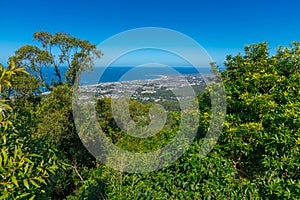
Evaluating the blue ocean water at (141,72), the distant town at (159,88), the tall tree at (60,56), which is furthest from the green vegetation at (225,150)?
the tall tree at (60,56)

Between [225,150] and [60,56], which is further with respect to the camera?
[60,56]

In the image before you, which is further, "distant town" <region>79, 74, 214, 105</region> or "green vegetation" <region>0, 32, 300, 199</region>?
"distant town" <region>79, 74, 214, 105</region>

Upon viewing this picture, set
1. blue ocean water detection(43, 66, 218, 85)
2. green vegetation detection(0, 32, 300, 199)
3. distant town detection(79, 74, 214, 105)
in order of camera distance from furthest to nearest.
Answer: distant town detection(79, 74, 214, 105)
blue ocean water detection(43, 66, 218, 85)
green vegetation detection(0, 32, 300, 199)

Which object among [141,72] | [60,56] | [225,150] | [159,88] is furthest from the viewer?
[60,56]

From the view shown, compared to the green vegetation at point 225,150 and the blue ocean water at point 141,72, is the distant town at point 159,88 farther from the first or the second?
the green vegetation at point 225,150

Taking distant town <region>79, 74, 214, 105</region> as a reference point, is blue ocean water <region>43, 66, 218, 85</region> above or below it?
above

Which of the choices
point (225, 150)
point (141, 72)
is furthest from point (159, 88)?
point (225, 150)

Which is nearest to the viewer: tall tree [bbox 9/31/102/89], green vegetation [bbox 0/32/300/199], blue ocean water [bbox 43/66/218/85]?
green vegetation [bbox 0/32/300/199]

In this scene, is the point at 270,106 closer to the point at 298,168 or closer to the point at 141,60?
the point at 298,168

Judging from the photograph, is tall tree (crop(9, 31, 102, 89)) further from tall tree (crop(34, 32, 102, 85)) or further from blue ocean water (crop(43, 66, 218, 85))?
blue ocean water (crop(43, 66, 218, 85))

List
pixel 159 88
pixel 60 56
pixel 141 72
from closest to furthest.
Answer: pixel 141 72
pixel 159 88
pixel 60 56

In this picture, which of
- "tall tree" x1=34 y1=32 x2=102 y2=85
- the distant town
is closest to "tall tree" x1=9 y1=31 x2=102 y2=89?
"tall tree" x1=34 y1=32 x2=102 y2=85

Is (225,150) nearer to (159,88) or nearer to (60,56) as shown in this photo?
(159,88)
